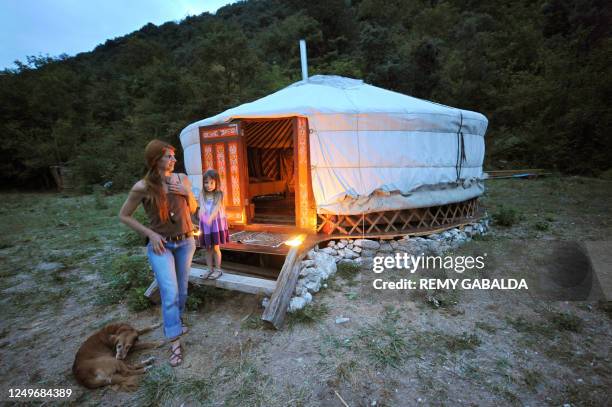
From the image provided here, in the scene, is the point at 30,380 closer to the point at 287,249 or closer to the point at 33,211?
the point at 287,249

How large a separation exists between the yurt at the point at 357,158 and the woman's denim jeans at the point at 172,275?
6.14ft

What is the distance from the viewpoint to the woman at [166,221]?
1525 millimetres

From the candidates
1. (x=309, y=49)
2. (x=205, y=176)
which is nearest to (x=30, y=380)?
(x=205, y=176)

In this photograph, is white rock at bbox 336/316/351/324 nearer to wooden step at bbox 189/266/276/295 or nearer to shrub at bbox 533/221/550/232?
wooden step at bbox 189/266/276/295

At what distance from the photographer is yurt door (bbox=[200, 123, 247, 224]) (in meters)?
3.75

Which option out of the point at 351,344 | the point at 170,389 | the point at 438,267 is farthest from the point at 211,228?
the point at 438,267

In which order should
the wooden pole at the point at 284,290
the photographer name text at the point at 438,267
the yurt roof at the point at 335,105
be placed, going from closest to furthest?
1. the wooden pole at the point at 284,290
2. the photographer name text at the point at 438,267
3. the yurt roof at the point at 335,105

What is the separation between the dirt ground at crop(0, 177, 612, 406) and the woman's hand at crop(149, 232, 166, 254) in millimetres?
817

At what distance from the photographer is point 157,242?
1563 millimetres

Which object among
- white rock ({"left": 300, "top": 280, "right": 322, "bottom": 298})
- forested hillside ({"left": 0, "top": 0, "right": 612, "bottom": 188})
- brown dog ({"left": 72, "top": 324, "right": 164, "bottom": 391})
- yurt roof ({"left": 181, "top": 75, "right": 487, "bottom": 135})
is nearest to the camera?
brown dog ({"left": 72, "top": 324, "right": 164, "bottom": 391})

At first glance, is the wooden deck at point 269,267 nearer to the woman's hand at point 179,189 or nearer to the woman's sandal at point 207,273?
the woman's sandal at point 207,273

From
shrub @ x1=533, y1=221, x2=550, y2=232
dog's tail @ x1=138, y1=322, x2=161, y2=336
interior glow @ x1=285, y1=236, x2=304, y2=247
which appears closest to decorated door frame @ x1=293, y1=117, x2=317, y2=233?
interior glow @ x1=285, y1=236, x2=304, y2=247

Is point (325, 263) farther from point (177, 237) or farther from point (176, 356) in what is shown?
point (177, 237)

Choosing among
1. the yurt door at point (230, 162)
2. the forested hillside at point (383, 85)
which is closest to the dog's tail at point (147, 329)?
the yurt door at point (230, 162)
